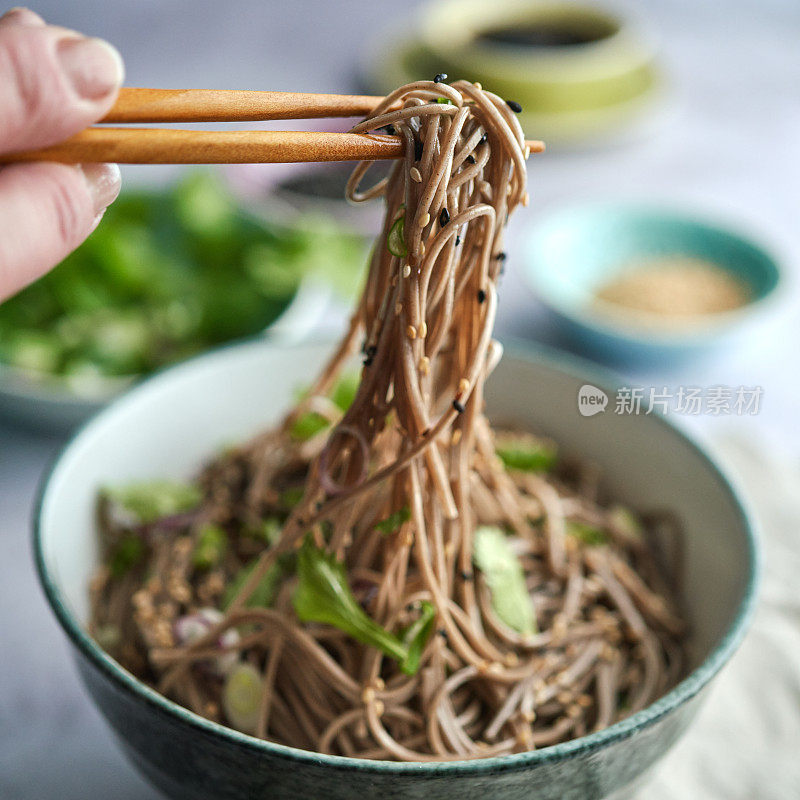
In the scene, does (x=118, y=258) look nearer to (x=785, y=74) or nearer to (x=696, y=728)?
(x=696, y=728)

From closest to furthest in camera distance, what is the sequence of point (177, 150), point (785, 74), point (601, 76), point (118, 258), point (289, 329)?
point (177, 150) < point (289, 329) < point (118, 258) < point (601, 76) < point (785, 74)

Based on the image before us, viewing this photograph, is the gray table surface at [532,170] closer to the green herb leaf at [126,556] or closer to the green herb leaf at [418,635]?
the green herb leaf at [126,556]

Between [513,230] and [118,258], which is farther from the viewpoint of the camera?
[513,230]

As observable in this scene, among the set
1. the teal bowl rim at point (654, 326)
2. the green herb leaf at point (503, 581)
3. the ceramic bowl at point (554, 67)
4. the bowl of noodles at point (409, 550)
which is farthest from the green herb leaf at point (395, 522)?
the ceramic bowl at point (554, 67)

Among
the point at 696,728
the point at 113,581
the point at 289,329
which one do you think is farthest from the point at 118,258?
the point at 696,728

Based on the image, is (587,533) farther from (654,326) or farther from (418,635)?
(654,326)

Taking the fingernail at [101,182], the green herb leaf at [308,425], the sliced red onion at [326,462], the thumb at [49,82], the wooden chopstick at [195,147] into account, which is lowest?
the green herb leaf at [308,425]
